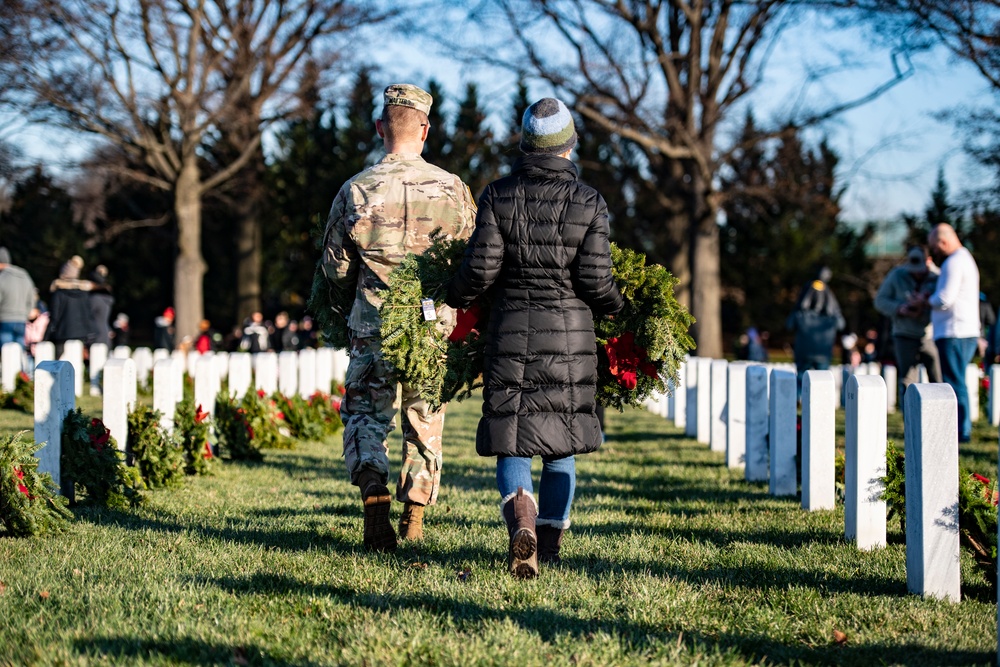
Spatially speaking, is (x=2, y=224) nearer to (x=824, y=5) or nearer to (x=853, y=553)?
(x=824, y=5)

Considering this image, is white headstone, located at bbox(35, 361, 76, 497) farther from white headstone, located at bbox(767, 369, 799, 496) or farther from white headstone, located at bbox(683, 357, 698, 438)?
white headstone, located at bbox(683, 357, 698, 438)

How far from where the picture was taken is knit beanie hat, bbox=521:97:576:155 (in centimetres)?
422

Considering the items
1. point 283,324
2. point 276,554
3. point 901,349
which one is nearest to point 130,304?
point 283,324

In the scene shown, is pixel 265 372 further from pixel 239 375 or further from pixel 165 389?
pixel 165 389

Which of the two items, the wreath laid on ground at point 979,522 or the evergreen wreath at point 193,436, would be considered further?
the evergreen wreath at point 193,436

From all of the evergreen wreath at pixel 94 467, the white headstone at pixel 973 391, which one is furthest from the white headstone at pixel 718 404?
the white headstone at pixel 973 391

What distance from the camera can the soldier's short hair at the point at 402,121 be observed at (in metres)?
4.89

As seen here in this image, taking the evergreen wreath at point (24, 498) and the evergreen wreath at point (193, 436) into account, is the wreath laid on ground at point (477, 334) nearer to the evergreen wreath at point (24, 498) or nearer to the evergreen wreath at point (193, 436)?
the evergreen wreath at point (24, 498)

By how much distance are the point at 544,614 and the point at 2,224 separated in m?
38.8

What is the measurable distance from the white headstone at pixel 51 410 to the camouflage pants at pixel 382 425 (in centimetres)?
187

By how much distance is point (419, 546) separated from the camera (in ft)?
15.5

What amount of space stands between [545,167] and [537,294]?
0.53 m

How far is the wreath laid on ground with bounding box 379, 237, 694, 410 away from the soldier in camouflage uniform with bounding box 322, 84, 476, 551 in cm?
24

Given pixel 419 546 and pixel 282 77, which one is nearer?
pixel 419 546
